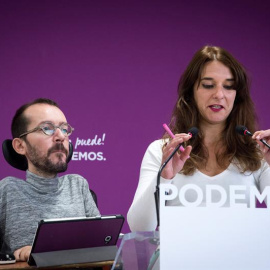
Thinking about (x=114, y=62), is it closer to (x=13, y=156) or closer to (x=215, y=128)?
(x=13, y=156)

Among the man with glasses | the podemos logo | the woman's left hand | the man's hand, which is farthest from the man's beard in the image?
the podemos logo

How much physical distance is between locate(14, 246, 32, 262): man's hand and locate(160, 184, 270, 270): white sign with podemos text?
3.49 ft

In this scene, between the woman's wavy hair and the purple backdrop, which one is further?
the purple backdrop

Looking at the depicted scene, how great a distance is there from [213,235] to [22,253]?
1.12 meters

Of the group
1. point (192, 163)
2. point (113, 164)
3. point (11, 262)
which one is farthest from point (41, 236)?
point (113, 164)

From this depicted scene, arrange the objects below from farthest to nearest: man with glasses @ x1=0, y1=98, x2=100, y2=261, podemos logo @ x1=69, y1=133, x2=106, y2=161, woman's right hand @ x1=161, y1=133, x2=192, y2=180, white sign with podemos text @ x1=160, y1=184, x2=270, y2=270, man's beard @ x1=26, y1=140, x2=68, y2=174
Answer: podemos logo @ x1=69, y1=133, x2=106, y2=161
man's beard @ x1=26, y1=140, x2=68, y2=174
man with glasses @ x1=0, y1=98, x2=100, y2=261
woman's right hand @ x1=161, y1=133, x2=192, y2=180
white sign with podemos text @ x1=160, y1=184, x2=270, y2=270

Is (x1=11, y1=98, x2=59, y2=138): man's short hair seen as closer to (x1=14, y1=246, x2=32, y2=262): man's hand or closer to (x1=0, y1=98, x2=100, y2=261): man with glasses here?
(x1=0, y1=98, x2=100, y2=261): man with glasses

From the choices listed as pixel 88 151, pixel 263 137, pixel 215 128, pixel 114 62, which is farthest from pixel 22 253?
pixel 114 62

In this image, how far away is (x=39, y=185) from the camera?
7.48 ft

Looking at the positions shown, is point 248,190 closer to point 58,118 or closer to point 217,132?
point 217,132

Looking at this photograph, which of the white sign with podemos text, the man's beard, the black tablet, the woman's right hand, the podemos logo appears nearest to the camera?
the white sign with podemos text

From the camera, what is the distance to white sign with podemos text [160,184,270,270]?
994 mm

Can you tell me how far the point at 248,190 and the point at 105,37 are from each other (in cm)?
283

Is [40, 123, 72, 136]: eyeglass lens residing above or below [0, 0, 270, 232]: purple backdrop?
below
